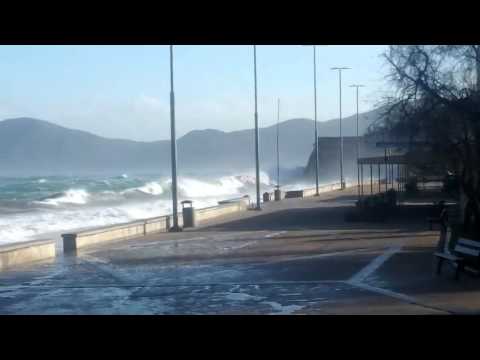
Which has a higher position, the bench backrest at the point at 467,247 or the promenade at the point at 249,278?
the bench backrest at the point at 467,247

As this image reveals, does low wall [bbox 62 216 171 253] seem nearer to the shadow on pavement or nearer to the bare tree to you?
the shadow on pavement

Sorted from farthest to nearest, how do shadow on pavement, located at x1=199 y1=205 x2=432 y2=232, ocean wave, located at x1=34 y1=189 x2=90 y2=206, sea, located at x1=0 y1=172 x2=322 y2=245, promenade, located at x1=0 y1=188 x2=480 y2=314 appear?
ocean wave, located at x1=34 y1=189 x2=90 y2=206 → sea, located at x1=0 y1=172 x2=322 y2=245 → shadow on pavement, located at x1=199 y1=205 x2=432 y2=232 → promenade, located at x1=0 y1=188 x2=480 y2=314

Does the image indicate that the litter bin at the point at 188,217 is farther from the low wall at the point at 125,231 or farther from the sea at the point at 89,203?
the sea at the point at 89,203

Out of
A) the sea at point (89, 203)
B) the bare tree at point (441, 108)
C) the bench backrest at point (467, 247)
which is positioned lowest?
the sea at point (89, 203)

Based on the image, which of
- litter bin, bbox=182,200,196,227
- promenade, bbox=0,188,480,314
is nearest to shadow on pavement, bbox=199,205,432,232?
litter bin, bbox=182,200,196,227

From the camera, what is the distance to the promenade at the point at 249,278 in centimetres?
1113

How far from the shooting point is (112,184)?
294ft

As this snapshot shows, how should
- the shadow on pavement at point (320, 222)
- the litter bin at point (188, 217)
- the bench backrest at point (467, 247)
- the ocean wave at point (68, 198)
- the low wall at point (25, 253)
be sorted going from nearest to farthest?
the bench backrest at point (467, 247), the low wall at point (25, 253), the shadow on pavement at point (320, 222), the litter bin at point (188, 217), the ocean wave at point (68, 198)

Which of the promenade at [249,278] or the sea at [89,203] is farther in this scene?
the sea at [89,203]

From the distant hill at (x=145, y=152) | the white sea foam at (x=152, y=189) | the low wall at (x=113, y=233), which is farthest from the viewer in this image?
the distant hill at (x=145, y=152)

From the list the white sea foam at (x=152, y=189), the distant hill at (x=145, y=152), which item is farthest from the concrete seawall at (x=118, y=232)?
the distant hill at (x=145, y=152)

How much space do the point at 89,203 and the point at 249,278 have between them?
187 ft

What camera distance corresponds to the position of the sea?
1607 inches

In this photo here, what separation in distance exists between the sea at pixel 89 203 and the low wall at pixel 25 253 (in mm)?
13499
